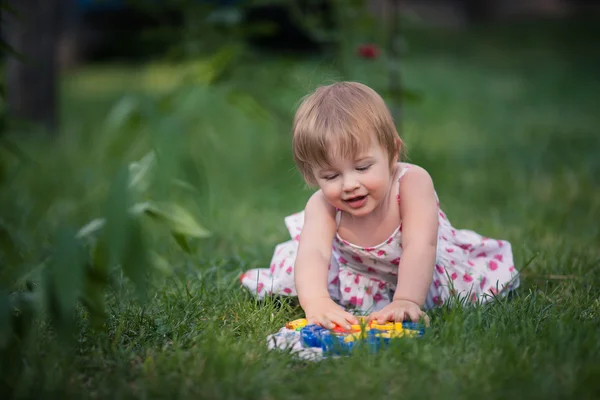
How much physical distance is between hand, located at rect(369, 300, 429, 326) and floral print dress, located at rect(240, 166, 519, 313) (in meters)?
0.25

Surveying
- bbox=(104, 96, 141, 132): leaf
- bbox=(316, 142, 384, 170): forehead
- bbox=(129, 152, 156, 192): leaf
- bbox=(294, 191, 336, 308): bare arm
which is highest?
bbox=(104, 96, 141, 132): leaf

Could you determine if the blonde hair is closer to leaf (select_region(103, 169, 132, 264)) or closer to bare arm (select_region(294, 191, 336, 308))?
bare arm (select_region(294, 191, 336, 308))

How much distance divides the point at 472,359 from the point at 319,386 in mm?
381

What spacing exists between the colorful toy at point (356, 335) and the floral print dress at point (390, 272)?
0.36m

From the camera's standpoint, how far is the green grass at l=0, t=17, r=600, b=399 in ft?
5.80

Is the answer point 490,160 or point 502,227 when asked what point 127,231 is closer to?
point 502,227

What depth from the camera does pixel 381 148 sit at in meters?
2.23

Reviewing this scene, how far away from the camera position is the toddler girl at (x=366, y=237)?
2.18 metres

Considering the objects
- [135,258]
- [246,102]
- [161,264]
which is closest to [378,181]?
[135,258]

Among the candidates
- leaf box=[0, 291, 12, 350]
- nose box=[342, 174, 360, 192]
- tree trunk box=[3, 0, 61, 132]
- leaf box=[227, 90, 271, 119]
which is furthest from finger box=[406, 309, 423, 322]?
tree trunk box=[3, 0, 61, 132]

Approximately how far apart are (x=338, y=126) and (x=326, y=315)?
1.72 feet

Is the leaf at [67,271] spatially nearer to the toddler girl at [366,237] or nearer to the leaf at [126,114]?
the leaf at [126,114]

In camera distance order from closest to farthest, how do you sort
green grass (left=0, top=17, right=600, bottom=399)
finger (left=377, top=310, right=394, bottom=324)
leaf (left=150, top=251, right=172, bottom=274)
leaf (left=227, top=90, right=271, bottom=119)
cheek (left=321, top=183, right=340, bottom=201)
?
green grass (left=0, top=17, right=600, bottom=399)
finger (left=377, top=310, right=394, bottom=324)
cheek (left=321, top=183, right=340, bottom=201)
leaf (left=150, top=251, right=172, bottom=274)
leaf (left=227, top=90, right=271, bottom=119)

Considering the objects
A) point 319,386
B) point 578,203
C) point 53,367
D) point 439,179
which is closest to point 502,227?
point 578,203
